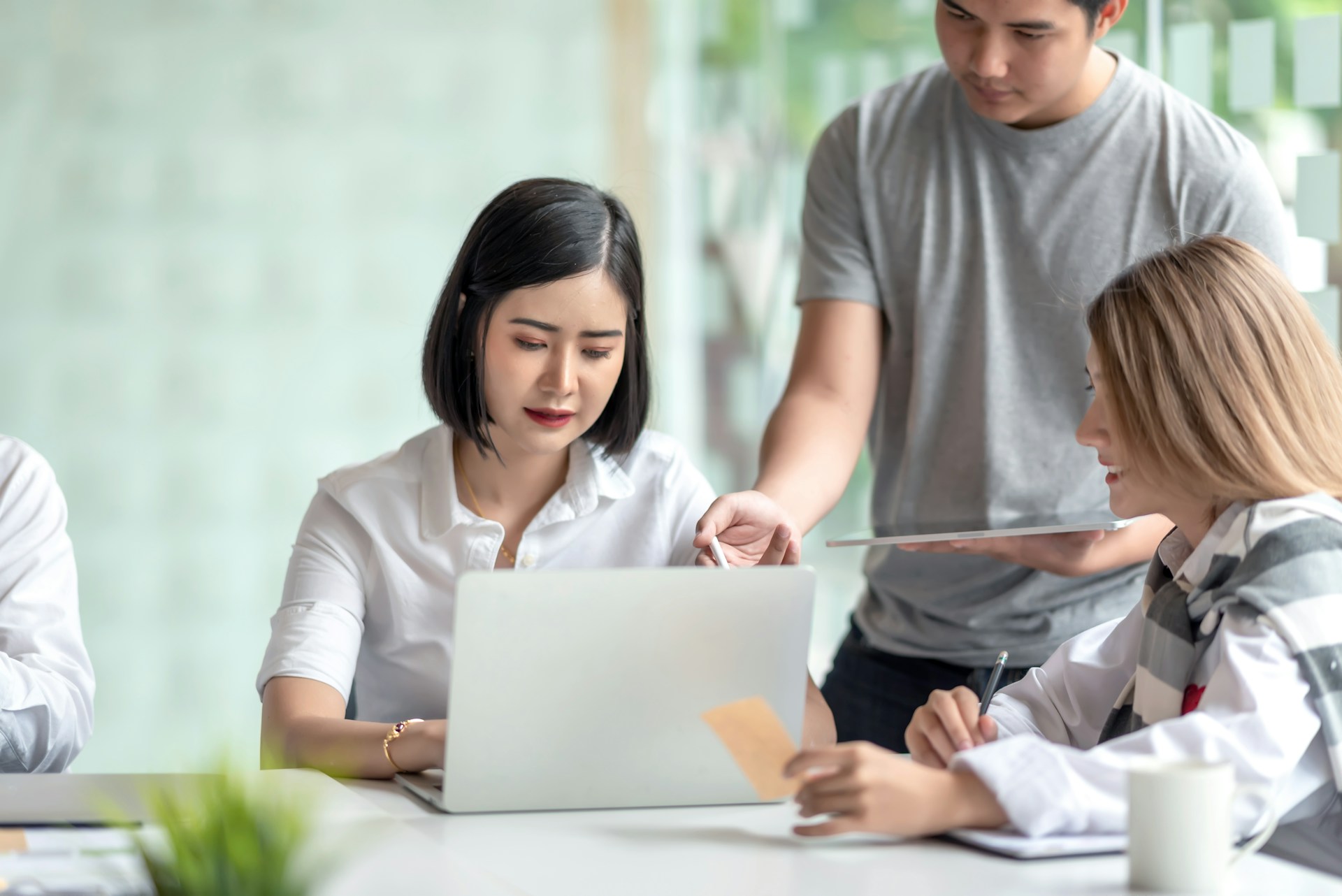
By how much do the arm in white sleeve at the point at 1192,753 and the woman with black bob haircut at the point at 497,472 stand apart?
562mm

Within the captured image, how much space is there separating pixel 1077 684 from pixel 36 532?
1.23m

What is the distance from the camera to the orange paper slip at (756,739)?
1119 millimetres

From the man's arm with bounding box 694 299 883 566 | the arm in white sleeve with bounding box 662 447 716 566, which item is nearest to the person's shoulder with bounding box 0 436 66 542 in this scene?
the arm in white sleeve with bounding box 662 447 716 566

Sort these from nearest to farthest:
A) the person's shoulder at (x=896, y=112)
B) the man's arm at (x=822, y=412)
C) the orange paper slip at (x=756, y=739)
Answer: the orange paper slip at (x=756, y=739) → the man's arm at (x=822, y=412) → the person's shoulder at (x=896, y=112)

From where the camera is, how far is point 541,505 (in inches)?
68.4

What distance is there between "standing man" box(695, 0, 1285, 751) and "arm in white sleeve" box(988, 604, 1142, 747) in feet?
0.88

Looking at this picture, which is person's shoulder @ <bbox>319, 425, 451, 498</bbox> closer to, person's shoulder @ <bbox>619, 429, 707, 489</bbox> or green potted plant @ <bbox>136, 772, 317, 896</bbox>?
person's shoulder @ <bbox>619, 429, 707, 489</bbox>

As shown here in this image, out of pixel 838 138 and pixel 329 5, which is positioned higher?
pixel 329 5

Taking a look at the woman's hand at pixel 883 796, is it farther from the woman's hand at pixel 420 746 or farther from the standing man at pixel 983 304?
the standing man at pixel 983 304

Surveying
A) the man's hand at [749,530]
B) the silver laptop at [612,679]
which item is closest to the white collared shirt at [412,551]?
the man's hand at [749,530]

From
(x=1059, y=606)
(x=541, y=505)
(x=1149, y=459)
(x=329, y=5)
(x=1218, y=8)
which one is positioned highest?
(x=329, y=5)

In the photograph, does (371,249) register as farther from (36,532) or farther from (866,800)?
(866,800)

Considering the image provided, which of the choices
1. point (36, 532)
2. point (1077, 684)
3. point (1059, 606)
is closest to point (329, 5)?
point (36, 532)

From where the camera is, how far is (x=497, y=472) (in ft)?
5.66
